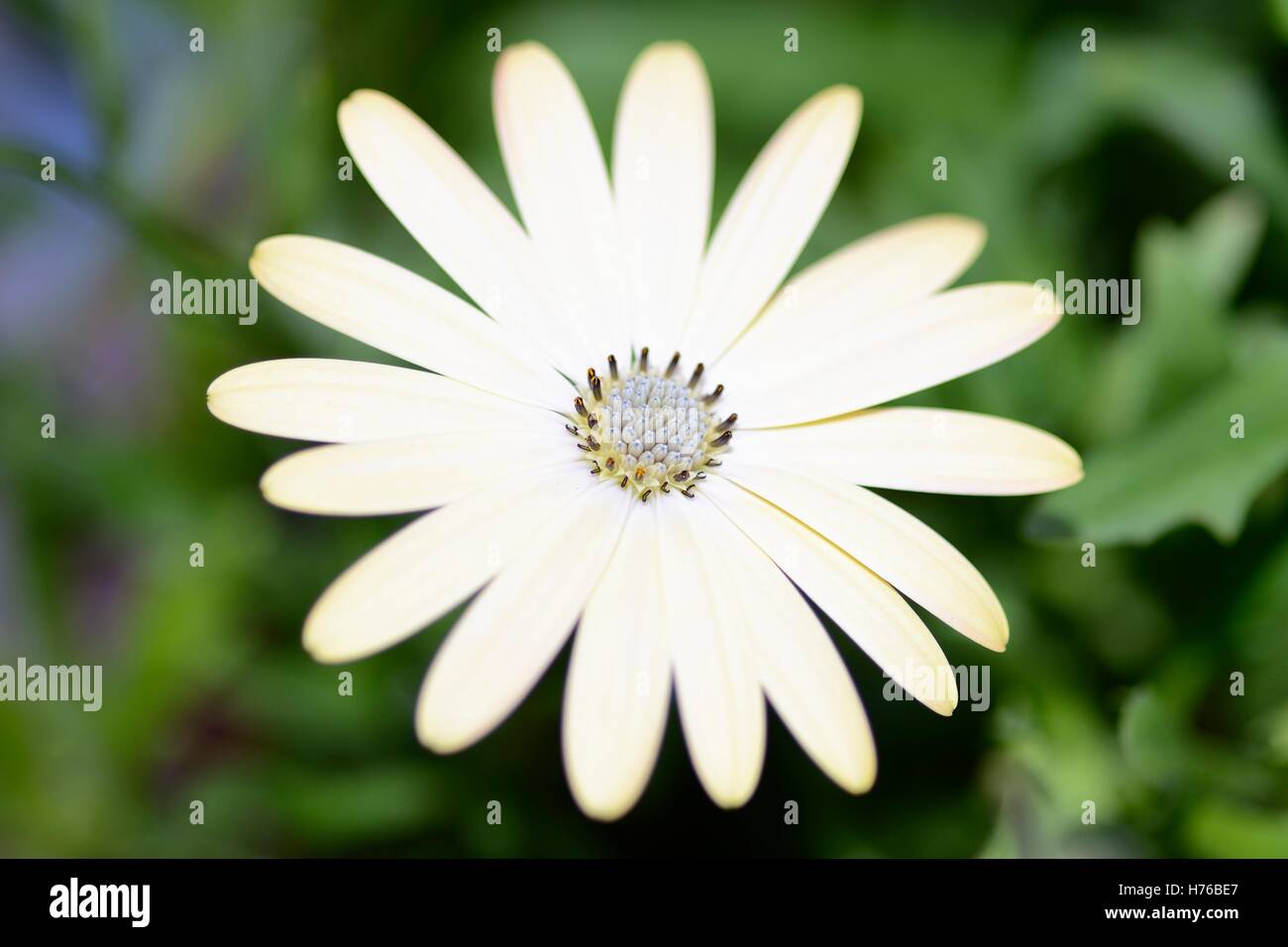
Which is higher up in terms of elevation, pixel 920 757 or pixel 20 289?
pixel 20 289

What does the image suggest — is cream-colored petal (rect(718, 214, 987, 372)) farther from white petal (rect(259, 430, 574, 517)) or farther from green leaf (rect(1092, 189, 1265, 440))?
green leaf (rect(1092, 189, 1265, 440))

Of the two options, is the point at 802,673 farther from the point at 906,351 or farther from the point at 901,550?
the point at 906,351

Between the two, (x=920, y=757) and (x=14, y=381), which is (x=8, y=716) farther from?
(x=920, y=757)

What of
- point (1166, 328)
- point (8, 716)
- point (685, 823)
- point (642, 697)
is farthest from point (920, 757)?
point (8, 716)

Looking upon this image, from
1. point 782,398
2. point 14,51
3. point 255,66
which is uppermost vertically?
point 14,51

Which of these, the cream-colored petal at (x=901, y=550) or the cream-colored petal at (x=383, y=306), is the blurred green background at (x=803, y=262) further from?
the cream-colored petal at (x=383, y=306)

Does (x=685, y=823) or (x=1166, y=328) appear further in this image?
(x=685, y=823)
